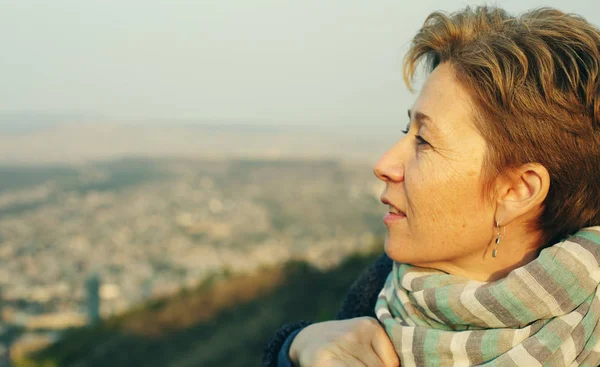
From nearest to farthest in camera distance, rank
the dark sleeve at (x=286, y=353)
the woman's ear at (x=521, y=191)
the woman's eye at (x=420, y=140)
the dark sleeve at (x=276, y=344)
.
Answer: the woman's ear at (x=521, y=191) < the woman's eye at (x=420, y=140) < the dark sleeve at (x=286, y=353) < the dark sleeve at (x=276, y=344)

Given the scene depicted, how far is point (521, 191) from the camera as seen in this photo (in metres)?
1.93

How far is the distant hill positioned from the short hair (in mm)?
4619

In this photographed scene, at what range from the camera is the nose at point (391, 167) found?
208 centimetres

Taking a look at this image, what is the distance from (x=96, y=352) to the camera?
8359 millimetres

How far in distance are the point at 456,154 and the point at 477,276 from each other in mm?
493

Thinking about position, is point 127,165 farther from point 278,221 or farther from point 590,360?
point 590,360

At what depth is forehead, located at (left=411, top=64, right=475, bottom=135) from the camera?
75.5 inches

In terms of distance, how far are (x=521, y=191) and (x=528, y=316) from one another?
415 mm

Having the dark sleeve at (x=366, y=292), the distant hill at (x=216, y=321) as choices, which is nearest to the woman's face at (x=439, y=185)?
the dark sleeve at (x=366, y=292)

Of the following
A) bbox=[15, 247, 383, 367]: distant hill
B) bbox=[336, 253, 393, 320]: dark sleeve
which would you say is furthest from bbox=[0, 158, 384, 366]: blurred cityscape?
bbox=[336, 253, 393, 320]: dark sleeve

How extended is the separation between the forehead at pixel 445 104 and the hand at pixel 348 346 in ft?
2.63

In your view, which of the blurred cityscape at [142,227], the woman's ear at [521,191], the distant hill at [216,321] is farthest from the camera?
the blurred cityscape at [142,227]

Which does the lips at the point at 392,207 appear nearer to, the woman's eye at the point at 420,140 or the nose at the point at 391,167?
the nose at the point at 391,167

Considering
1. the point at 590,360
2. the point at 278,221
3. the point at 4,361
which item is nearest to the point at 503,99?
the point at 590,360
